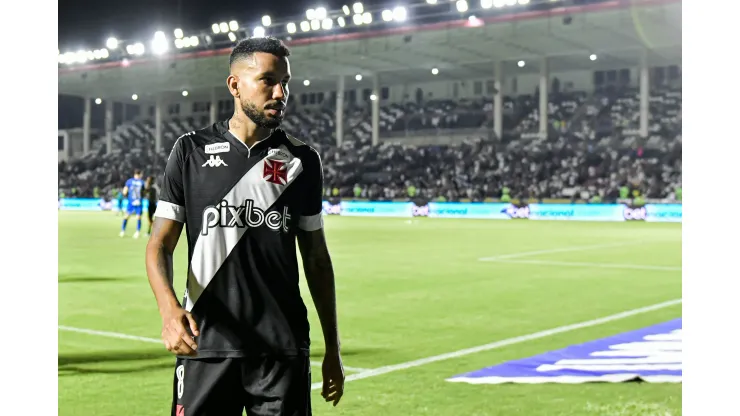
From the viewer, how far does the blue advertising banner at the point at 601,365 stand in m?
7.48

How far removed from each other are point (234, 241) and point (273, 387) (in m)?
0.57

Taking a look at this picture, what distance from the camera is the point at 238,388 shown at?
345 centimetres

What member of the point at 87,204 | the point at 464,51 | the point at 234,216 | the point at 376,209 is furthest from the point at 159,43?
the point at 234,216

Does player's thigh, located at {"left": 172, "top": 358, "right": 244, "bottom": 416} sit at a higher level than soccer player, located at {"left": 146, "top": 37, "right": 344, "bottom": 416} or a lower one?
lower

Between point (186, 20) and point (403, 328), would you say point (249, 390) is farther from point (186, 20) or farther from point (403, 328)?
point (186, 20)

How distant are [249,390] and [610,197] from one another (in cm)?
3935

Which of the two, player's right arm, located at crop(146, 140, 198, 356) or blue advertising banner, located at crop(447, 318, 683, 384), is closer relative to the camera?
player's right arm, located at crop(146, 140, 198, 356)

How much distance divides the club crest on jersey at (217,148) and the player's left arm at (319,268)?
0.32 meters

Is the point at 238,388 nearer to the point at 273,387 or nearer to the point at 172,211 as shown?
the point at 273,387

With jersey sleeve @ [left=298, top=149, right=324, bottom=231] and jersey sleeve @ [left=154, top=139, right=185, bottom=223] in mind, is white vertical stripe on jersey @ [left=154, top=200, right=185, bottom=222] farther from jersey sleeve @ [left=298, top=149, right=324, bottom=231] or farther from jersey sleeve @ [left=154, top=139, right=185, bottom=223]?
jersey sleeve @ [left=298, top=149, right=324, bottom=231]

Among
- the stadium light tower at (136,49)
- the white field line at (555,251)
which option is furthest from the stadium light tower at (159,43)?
the white field line at (555,251)

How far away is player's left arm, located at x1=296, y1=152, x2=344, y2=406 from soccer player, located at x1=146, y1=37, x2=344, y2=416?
A: 0.10 metres

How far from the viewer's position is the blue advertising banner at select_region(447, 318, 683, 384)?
7.48 m

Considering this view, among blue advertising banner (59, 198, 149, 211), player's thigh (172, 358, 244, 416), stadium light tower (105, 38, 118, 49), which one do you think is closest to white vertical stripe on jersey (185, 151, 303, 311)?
player's thigh (172, 358, 244, 416)
